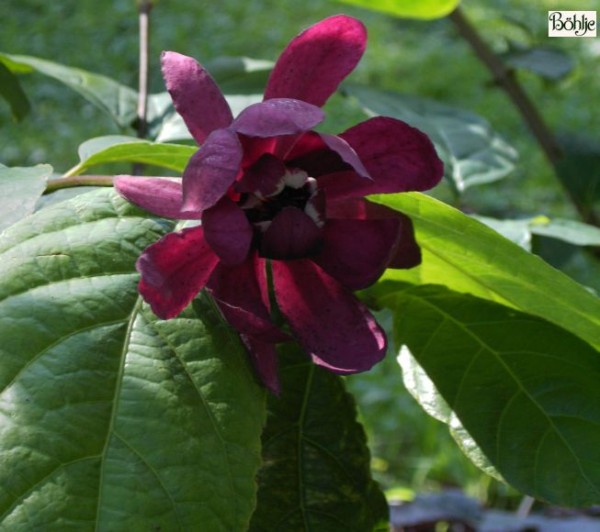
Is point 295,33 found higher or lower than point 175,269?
lower

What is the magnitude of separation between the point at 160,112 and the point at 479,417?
0.83 metres

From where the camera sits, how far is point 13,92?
4.51ft

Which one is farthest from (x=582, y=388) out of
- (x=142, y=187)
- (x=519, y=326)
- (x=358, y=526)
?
(x=142, y=187)

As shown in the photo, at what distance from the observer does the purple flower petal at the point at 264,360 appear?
2.46ft

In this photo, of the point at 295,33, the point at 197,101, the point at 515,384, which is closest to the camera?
the point at 197,101

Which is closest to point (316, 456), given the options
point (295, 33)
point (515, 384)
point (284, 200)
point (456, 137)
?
point (515, 384)

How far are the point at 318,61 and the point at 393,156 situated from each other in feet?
0.35

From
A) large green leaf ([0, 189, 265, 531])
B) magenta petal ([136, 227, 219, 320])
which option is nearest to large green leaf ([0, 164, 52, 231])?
large green leaf ([0, 189, 265, 531])

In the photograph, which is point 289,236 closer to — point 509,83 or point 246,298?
point 246,298

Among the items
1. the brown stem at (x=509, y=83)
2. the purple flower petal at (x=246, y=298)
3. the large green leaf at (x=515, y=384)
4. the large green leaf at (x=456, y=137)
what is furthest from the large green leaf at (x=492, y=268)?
the brown stem at (x=509, y=83)

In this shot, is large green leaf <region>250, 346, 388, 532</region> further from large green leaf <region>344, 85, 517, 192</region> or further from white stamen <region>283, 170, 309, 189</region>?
large green leaf <region>344, 85, 517, 192</region>

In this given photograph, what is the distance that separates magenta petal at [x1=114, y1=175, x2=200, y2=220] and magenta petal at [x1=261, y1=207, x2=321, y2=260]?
6 centimetres

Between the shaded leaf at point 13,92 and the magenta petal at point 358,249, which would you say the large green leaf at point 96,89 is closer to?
the shaded leaf at point 13,92

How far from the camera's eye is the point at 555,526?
2.30 meters
